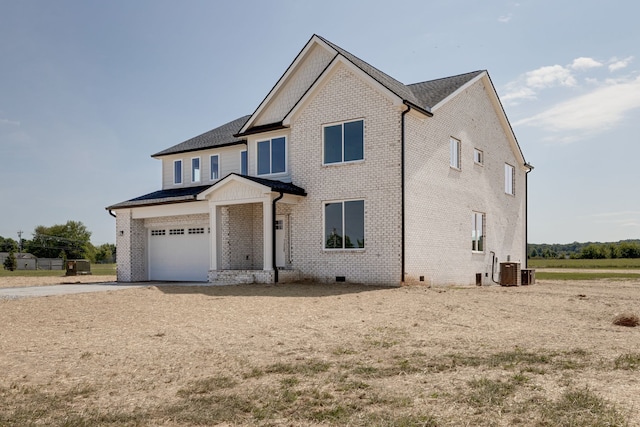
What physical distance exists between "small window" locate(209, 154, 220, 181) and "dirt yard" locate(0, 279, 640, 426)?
12878 mm

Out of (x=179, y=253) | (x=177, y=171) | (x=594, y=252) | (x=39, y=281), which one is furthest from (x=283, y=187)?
(x=594, y=252)

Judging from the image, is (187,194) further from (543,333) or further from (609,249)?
(609,249)

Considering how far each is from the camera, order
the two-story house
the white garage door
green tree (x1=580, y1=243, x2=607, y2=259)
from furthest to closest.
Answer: green tree (x1=580, y1=243, x2=607, y2=259), the white garage door, the two-story house

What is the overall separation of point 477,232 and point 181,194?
13236mm

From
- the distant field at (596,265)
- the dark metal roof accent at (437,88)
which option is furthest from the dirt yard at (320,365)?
the distant field at (596,265)

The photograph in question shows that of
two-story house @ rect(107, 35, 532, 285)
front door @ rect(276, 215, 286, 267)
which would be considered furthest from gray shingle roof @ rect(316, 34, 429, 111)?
front door @ rect(276, 215, 286, 267)

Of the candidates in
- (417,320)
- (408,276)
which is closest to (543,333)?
(417,320)

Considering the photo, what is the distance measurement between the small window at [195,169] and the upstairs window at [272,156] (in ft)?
16.3

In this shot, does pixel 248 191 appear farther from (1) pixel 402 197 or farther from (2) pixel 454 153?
(2) pixel 454 153

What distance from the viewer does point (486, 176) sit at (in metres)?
23.3

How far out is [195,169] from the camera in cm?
2545

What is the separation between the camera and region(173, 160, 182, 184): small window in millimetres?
25989

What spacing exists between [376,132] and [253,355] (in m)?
12.0

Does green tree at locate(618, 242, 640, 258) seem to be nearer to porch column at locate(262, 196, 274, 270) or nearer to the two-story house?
the two-story house
